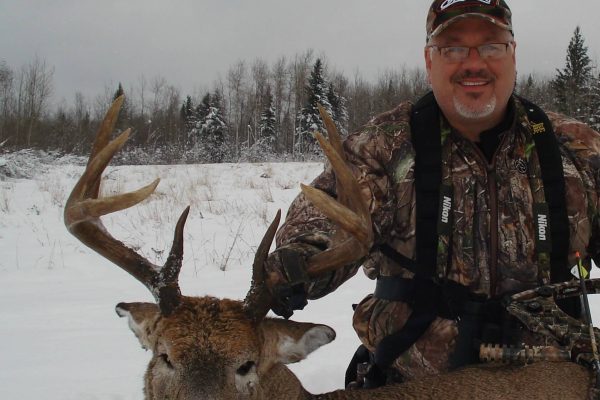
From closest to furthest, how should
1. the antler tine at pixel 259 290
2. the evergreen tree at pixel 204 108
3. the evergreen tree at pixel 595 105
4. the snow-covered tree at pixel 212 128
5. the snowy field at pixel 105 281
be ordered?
the antler tine at pixel 259 290 < the snowy field at pixel 105 281 < the evergreen tree at pixel 595 105 < the snow-covered tree at pixel 212 128 < the evergreen tree at pixel 204 108

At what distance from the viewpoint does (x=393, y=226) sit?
3584 millimetres

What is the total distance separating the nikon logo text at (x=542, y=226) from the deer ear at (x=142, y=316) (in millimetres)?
2301

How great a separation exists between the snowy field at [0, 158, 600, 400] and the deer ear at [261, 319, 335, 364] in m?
1.58

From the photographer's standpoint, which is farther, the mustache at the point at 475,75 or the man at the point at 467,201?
the mustache at the point at 475,75

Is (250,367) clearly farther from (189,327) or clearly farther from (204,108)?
(204,108)

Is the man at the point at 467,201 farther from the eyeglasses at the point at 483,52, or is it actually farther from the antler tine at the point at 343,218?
the antler tine at the point at 343,218

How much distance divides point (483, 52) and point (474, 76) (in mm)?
166

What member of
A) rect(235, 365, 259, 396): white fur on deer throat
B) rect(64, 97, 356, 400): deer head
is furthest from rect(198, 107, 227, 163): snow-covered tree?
rect(235, 365, 259, 396): white fur on deer throat

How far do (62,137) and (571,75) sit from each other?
39977 millimetres

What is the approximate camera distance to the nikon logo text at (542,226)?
3.36 meters

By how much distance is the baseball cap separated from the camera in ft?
11.2

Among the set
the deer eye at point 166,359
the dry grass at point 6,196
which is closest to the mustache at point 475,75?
the deer eye at point 166,359

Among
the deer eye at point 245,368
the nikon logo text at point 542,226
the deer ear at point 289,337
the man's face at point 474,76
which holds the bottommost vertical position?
the deer eye at point 245,368

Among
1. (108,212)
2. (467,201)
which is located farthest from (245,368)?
(467,201)
